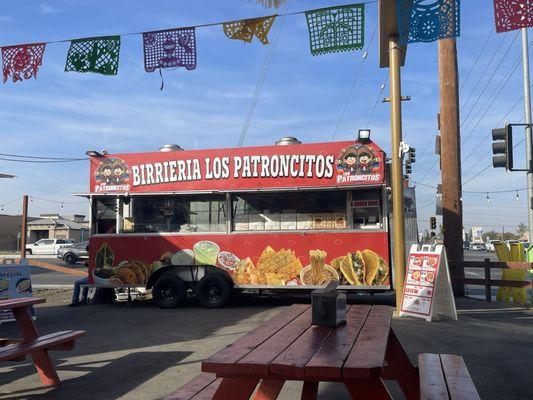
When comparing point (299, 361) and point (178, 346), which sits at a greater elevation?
point (299, 361)

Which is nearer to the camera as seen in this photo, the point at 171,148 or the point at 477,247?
the point at 171,148

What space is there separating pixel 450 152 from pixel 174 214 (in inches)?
297

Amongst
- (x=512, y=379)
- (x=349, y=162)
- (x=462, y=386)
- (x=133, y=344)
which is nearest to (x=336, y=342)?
(x=462, y=386)

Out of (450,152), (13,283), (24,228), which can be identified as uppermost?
(450,152)

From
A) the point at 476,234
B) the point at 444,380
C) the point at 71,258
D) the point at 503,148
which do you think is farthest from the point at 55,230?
the point at 476,234

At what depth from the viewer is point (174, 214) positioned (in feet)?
40.1

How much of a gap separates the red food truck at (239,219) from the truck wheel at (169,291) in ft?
0.08

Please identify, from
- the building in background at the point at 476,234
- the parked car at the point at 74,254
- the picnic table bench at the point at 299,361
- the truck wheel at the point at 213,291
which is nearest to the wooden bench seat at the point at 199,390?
the picnic table bench at the point at 299,361

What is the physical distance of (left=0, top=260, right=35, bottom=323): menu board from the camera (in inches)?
389

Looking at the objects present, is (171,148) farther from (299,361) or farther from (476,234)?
(476,234)

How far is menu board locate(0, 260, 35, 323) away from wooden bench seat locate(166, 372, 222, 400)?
7033 mm

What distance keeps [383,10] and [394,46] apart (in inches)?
35.2

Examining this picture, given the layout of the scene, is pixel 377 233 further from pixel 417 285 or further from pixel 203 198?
pixel 203 198

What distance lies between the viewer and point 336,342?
348 cm
